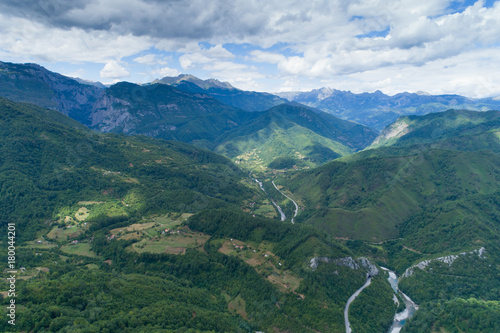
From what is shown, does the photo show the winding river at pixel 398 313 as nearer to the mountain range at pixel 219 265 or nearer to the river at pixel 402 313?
the river at pixel 402 313

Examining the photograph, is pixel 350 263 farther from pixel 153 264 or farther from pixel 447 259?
pixel 153 264

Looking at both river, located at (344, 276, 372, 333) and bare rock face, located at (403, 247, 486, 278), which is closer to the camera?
river, located at (344, 276, 372, 333)

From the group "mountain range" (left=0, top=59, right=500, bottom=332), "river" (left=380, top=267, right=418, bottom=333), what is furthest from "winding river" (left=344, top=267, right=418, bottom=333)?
"mountain range" (left=0, top=59, right=500, bottom=332)

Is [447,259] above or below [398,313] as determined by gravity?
above

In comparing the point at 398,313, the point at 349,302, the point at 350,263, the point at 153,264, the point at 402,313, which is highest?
the point at 350,263

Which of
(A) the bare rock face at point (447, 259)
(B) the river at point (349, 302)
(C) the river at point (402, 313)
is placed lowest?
(C) the river at point (402, 313)

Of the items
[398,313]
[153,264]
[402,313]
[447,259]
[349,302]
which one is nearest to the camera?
[349,302]

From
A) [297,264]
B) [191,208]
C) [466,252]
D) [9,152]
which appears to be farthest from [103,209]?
[466,252]

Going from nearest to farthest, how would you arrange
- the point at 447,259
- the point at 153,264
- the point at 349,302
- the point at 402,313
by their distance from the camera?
the point at 349,302
the point at 402,313
the point at 153,264
the point at 447,259

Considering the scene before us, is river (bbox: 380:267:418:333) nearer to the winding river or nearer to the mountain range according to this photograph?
the winding river

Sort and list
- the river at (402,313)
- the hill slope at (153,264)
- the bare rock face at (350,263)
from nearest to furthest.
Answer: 1. the hill slope at (153,264)
2. the river at (402,313)
3. the bare rock face at (350,263)

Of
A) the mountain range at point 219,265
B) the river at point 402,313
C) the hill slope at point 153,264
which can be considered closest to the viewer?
the hill slope at point 153,264

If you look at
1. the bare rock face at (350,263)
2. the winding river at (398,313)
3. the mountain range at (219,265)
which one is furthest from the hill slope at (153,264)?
the winding river at (398,313)

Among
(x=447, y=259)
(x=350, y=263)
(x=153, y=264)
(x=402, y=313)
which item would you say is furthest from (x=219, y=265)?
(x=447, y=259)
